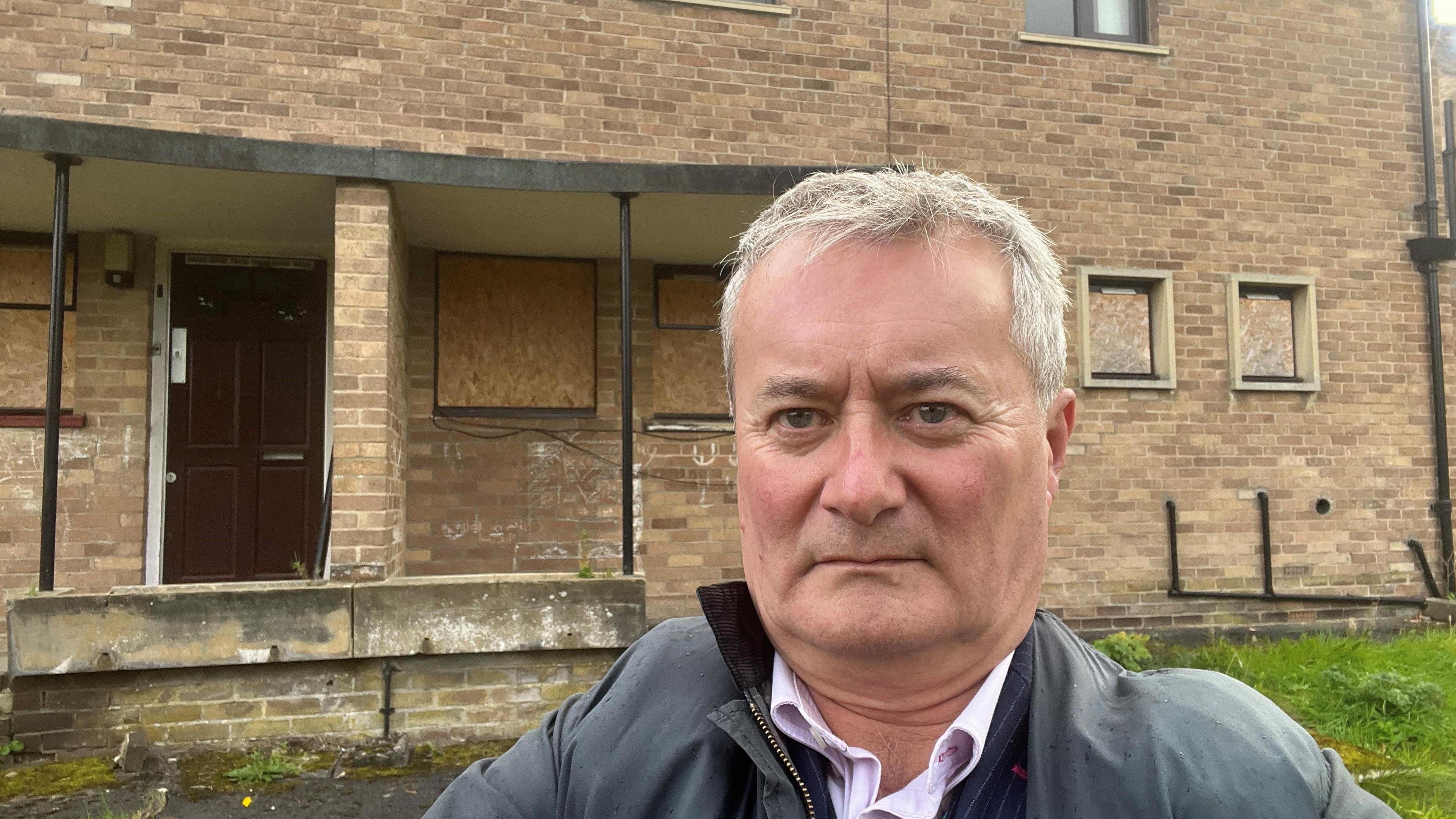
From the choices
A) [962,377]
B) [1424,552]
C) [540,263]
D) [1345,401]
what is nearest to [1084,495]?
[1345,401]

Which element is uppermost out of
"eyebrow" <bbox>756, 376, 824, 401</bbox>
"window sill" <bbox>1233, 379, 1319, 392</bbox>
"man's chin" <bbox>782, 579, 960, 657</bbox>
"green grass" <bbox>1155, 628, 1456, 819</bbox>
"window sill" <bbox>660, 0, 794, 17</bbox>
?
"window sill" <bbox>660, 0, 794, 17</bbox>

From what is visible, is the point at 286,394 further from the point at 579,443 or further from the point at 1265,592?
the point at 1265,592

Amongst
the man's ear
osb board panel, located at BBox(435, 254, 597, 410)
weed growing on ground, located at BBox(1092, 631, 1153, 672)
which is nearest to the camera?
the man's ear

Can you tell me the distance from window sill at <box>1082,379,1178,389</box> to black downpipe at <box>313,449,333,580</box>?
5.84m

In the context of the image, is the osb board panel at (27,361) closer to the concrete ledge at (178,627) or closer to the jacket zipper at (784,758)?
the concrete ledge at (178,627)

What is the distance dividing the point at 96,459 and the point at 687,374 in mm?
4433

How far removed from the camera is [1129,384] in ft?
24.8

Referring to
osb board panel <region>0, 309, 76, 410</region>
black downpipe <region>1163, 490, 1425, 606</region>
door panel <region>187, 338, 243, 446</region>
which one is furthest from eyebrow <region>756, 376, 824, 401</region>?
black downpipe <region>1163, 490, 1425, 606</region>

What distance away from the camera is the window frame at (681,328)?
745 cm

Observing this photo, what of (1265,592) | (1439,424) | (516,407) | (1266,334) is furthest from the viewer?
(1439,424)

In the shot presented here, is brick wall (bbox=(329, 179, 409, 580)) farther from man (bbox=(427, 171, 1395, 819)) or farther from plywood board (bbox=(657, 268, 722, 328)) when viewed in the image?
man (bbox=(427, 171, 1395, 819))

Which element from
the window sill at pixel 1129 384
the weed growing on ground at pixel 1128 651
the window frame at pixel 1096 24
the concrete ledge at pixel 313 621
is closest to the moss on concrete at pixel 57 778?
the concrete ledge at pixel 313 621

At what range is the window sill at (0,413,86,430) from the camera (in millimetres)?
6465

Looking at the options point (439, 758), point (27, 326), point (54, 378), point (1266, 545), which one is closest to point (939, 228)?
point (439, 758)
